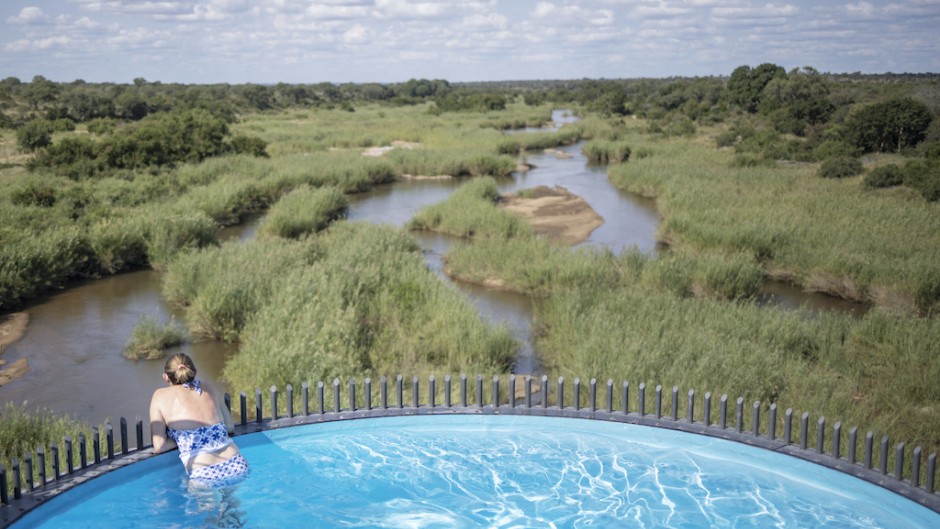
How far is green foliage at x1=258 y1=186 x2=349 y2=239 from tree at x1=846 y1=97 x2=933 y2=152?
18901 millimetres

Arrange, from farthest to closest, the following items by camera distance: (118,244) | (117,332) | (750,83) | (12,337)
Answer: (750,83)
(118,244)
(117,332)
(12,337)

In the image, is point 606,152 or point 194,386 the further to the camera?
point 606,152

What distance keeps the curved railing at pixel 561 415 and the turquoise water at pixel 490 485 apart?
11cm

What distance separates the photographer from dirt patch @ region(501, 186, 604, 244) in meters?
22.2

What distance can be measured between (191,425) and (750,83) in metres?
55.0

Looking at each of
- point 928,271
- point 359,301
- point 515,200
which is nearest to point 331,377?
point 359,301

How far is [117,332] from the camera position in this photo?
44.9 feet

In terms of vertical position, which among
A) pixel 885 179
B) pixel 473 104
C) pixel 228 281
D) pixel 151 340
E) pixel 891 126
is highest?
pixel 473 104

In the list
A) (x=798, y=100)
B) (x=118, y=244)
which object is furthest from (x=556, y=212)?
(x=798, y=100)

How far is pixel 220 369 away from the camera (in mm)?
11789

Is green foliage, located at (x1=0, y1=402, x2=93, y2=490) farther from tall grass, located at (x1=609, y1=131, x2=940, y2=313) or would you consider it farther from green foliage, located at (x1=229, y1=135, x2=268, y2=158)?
green foliage, located at (x1=229, y1=135, x2=268, y2=158)

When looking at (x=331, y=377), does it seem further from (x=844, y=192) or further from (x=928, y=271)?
(x=844, y=192)

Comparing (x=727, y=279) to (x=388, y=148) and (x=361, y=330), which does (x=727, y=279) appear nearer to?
(x=361, y=330)

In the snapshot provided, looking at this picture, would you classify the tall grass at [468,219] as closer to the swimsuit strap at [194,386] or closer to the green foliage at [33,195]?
the green foliage at [33,195]
